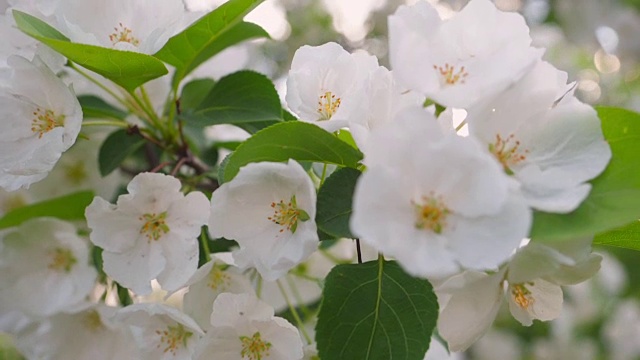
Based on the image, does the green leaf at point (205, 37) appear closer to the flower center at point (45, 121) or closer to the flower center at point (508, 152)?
the flower center at point (45, 121)

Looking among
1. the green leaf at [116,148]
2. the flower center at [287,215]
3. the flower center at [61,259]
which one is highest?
the flower center at [287,215]

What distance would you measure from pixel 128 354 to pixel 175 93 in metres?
0.42

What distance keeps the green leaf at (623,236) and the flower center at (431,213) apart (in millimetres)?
278

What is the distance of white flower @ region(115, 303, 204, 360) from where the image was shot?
1.07 m

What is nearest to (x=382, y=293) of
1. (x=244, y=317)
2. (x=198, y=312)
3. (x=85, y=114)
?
(x=244, y=317)

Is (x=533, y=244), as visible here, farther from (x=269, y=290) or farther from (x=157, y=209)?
(x=269, y=290)

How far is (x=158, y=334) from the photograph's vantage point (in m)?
1.08

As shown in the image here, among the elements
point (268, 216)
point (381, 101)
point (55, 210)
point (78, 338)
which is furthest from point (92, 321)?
point (381, 101)

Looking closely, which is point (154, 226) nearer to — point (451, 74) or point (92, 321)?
point (92, 321)

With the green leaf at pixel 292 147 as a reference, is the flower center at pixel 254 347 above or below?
below

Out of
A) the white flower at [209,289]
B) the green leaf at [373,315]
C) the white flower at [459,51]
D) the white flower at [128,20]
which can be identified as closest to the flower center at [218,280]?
the white flower at [209,289]

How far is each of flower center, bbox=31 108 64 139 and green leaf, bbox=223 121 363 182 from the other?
288mm

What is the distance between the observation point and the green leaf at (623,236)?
0.99 meters

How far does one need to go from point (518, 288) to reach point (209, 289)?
1.41 feet
